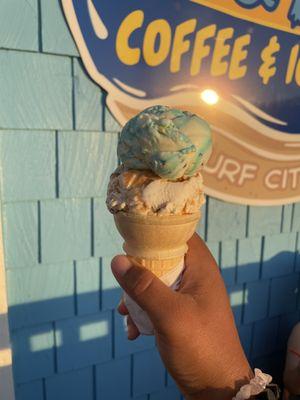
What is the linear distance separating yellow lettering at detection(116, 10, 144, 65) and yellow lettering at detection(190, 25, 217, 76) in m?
0.31

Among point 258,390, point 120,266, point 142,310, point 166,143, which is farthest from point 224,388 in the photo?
point 166,143

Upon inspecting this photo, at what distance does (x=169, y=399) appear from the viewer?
2305mm

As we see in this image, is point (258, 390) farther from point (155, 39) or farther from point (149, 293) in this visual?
point (155, 39)

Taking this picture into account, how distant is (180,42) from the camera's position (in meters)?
1.87

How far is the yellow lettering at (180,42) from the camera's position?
6.07 ft

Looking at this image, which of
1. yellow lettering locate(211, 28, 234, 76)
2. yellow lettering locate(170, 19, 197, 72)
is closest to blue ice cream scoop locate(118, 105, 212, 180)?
yellow lettering locate(170, 19, 197, 72)

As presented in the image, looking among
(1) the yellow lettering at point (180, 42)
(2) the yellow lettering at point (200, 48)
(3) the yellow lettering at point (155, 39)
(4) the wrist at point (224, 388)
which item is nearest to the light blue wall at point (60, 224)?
(3) the yellow lettering at point (155, 39)

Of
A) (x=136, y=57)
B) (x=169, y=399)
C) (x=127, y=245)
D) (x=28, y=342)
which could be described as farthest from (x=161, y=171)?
(x=169, y=399)

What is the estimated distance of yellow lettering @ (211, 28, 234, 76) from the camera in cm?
197

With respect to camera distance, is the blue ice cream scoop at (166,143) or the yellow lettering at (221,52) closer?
the blue ice cream scoop at (166,143)

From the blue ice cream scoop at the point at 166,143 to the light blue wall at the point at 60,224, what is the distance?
0.66 meters

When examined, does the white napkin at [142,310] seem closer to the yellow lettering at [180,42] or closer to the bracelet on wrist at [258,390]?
the bracelet on wrist at [258,390]

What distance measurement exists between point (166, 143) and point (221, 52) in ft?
3.77

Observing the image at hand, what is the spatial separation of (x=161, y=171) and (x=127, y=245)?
0.28 metres
